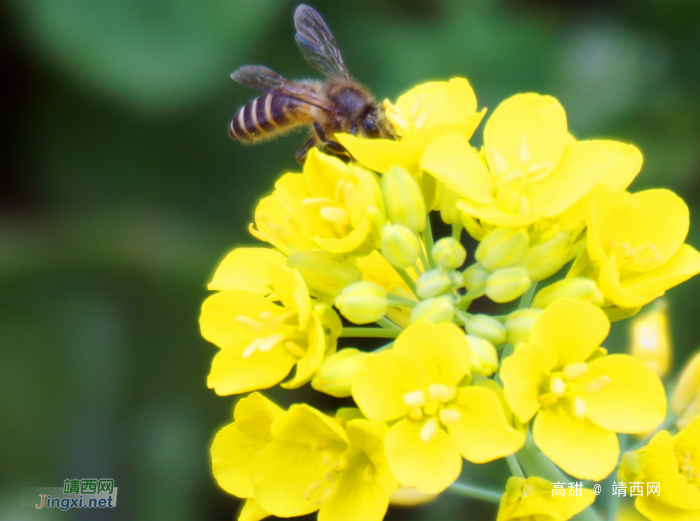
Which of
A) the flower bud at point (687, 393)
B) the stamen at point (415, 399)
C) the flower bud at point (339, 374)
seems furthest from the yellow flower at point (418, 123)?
the flower bud at point (687, 393)

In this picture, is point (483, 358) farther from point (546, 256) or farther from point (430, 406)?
point (546, 256)

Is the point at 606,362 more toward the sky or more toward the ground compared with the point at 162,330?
more toward the sky

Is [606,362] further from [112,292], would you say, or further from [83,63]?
[83,63]

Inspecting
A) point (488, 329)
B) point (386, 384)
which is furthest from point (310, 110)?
point (386, 384)

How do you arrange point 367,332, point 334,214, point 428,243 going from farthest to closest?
point 428,243 < point 367,332 < point 334,214

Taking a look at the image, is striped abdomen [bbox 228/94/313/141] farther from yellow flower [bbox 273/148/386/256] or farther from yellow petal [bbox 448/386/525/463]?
yellow petal [bbox 448/386/525/463]

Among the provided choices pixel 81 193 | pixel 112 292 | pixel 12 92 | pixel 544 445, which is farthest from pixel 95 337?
pixel 544 445

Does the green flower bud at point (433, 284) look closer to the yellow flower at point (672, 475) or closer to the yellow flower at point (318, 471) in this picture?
the yellow flower at point (318, 471)
